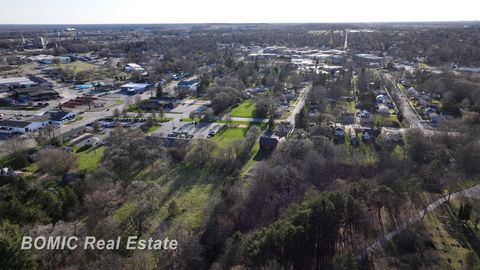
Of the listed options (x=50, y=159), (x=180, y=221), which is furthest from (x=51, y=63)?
(x=180, y=221)

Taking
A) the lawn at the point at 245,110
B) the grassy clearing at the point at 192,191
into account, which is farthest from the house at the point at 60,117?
the lawn at the point at 245,110

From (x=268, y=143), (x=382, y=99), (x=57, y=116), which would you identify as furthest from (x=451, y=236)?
(x=57, y=116)

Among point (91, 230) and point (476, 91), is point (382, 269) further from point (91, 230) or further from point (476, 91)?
point (476, 91)

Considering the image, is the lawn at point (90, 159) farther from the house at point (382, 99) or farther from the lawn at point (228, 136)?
the house at point (382, 99)

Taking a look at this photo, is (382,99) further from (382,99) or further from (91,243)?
(91,243)

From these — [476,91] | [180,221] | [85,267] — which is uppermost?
[476,91]

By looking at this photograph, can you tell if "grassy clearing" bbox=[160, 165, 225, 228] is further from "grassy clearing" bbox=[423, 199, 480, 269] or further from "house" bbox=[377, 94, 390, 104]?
"house" bbox=[377, 94, 390, 104]

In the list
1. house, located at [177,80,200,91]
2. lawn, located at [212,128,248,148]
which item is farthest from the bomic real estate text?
house, located at [177,80,200,91]
